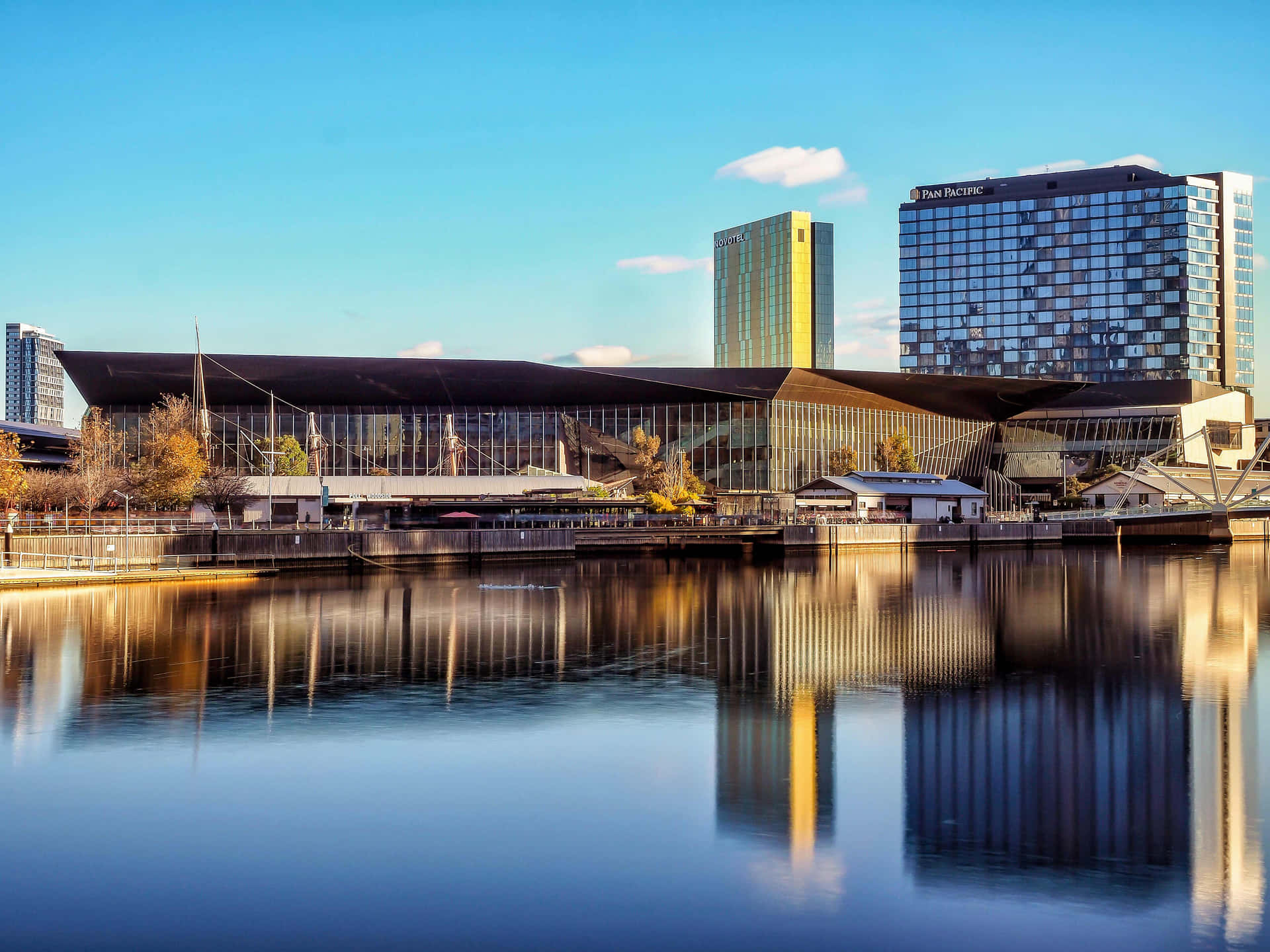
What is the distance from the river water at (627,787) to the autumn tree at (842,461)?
8045cm

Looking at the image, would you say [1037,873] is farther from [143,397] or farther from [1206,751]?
[143,397]

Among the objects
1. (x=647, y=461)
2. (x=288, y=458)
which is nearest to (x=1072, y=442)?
Answer: (x=647, y=461)

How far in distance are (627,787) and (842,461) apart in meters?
103

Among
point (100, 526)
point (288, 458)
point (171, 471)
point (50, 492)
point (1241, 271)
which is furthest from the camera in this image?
point (1241, 271)

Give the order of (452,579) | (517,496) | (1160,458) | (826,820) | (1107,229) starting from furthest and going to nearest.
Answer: (1107,229) → (1160,458) → (517,496) → (452,579) → (826,820)

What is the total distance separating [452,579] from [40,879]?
46700 mm

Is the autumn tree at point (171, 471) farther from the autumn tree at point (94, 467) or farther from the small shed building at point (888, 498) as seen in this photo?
the small shed building at point (888, 498)

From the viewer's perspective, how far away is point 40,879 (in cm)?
1408

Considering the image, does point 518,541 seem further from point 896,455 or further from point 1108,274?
point 1108,274

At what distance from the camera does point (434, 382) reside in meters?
110

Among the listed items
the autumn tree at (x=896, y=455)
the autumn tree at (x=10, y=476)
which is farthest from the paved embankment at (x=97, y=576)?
the autumn tree at (x=896, y=455)

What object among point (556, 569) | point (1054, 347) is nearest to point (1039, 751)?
point (556, 569)

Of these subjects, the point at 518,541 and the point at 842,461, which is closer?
the point at 518,541

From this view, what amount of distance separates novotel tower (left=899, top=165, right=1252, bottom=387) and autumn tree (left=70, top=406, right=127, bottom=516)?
14556 cm
